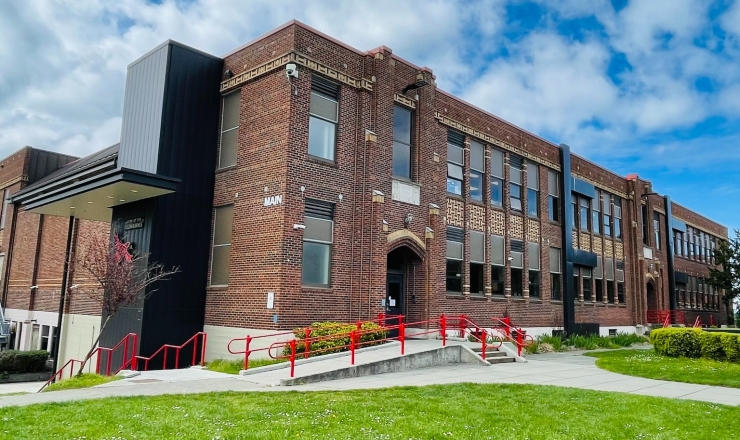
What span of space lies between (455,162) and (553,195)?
8.03 metres

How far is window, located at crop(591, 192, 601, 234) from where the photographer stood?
32037 millimetres

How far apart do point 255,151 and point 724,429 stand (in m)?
13.6

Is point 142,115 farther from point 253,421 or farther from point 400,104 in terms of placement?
point 253,421

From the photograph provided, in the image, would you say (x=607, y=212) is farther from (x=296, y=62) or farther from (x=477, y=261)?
(x=296, y=62)

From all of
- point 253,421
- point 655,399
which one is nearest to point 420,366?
point 655,399

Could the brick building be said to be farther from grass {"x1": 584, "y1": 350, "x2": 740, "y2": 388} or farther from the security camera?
grass {"x1": 584, "y1": 350, "x2": 740, "y2": 388}

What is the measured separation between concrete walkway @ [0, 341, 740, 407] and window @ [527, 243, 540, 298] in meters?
9.65

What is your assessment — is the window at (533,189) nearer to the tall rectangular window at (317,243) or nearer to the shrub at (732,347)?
the shrub at (732,347)

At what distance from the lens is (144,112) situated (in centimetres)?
1886

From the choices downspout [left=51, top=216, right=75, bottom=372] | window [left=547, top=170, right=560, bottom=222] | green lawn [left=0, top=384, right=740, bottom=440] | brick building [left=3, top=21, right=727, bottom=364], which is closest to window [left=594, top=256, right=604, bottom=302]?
window [left=547, top=170, right=560, bottom=222]

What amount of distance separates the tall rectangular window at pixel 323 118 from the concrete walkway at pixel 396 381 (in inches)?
243

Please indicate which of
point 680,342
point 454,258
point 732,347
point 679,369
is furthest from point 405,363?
point 732,347

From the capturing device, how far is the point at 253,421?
8602mm

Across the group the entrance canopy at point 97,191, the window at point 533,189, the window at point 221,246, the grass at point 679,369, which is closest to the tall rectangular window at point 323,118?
the window at point 221,246
